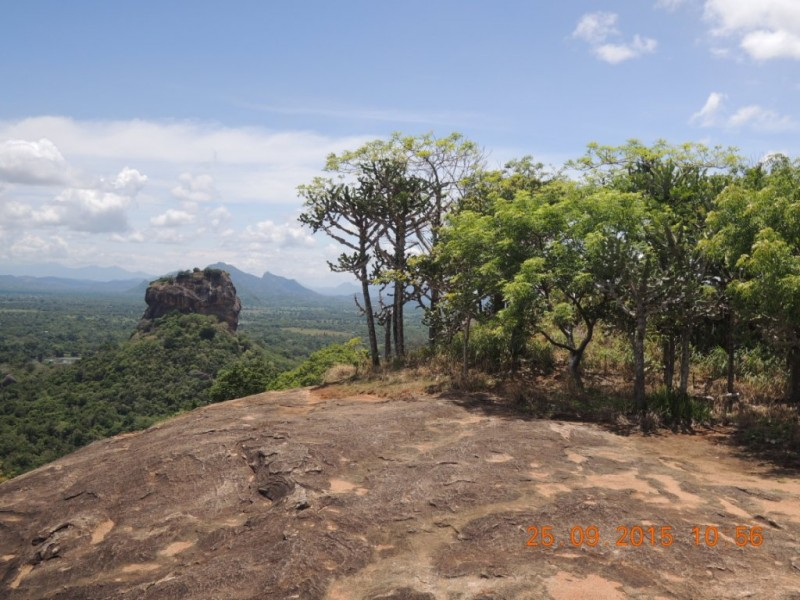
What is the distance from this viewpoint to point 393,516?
724 cm

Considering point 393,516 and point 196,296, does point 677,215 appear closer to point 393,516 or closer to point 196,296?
point 393,516

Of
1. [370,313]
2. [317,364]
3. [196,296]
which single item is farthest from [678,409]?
[196,296]

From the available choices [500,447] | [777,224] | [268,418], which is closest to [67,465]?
[268,418]

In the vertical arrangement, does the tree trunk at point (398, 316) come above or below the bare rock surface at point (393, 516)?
above

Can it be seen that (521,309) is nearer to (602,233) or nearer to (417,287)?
(602,233)

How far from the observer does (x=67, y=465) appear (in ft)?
34.4

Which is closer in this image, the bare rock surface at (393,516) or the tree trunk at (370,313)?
the bare rock surface at (393,516)

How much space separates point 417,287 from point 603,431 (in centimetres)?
1039

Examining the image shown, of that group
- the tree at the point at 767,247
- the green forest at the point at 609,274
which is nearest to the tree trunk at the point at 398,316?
the green forest at the point at 609,274
